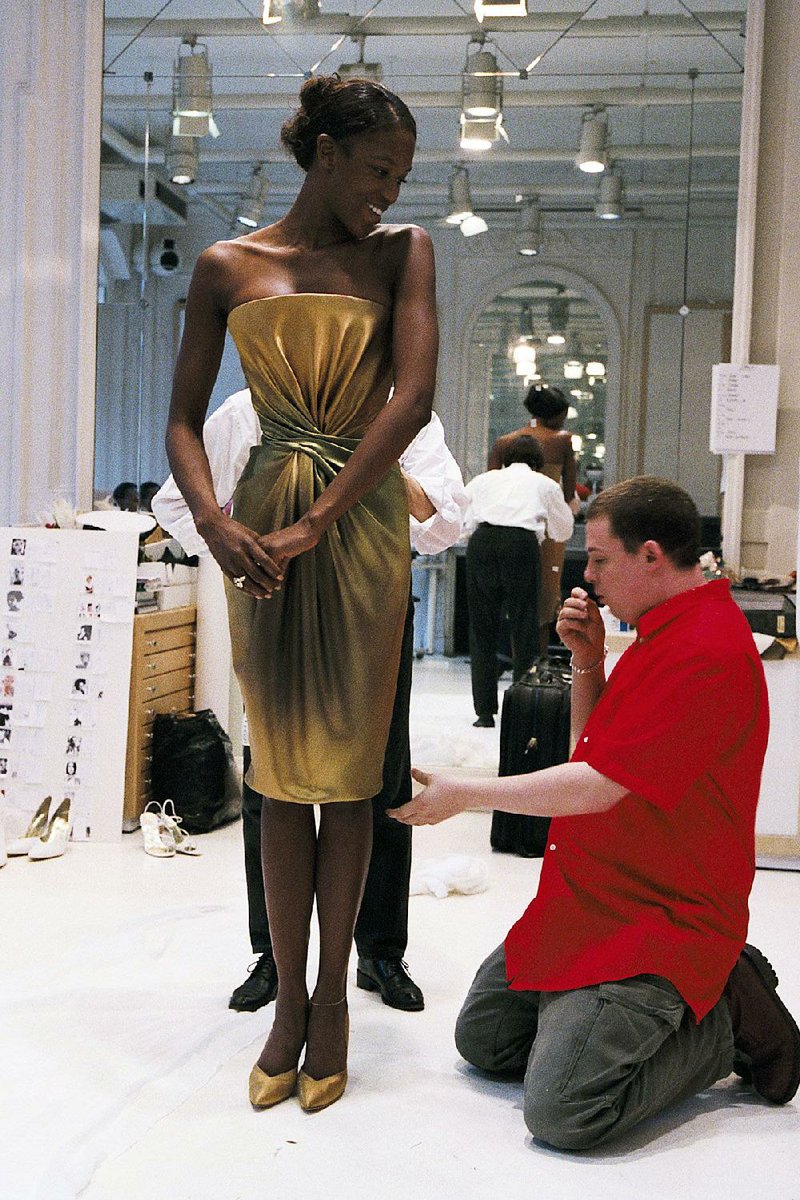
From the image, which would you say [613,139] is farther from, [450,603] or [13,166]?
[13,166]

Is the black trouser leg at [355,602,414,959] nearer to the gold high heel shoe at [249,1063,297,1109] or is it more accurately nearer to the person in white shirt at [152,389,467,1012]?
the person in white shirt at [152,389,467,1012]

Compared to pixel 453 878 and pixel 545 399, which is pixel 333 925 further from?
pixel 545 399

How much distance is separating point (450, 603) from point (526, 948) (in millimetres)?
2669

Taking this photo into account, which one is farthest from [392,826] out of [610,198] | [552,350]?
[610,198]

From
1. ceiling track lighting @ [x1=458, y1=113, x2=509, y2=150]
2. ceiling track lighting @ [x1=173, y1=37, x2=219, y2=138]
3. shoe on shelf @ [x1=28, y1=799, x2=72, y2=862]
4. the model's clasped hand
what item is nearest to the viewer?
the model's clasped hand

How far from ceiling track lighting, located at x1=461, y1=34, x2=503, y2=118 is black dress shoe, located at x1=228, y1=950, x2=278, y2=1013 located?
333cm

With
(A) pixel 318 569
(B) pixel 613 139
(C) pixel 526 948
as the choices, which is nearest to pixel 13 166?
(B) pixel 613 139

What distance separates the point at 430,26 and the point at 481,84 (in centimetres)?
28

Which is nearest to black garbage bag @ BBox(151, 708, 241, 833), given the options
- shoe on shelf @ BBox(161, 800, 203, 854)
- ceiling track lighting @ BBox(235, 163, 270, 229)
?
shoe on shelf @ BBox(161, 800, 203, 854)

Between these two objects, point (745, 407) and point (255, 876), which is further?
point (745, 407)

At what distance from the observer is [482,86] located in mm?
5051

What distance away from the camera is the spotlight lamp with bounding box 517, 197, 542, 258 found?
16.3 feet

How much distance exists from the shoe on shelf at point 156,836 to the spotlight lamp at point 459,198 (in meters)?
2.36

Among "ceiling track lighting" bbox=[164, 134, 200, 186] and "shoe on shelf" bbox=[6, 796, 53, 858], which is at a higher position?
"ceiling track lighting" bbox=[164, 134, 200, 186]
